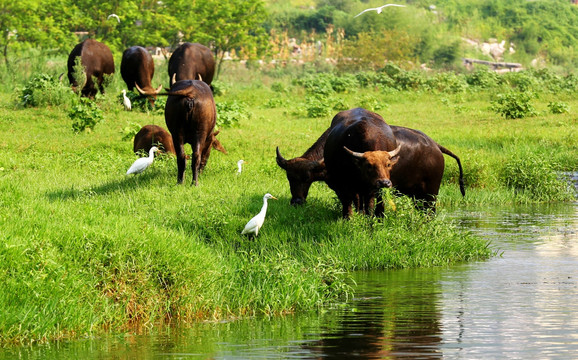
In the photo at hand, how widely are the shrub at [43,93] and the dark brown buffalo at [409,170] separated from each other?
34.2 ft

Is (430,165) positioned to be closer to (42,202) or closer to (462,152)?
(42,202)

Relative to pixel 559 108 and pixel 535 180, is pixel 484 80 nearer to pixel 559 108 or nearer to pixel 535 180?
pixel 559 108

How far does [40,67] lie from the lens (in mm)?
28703

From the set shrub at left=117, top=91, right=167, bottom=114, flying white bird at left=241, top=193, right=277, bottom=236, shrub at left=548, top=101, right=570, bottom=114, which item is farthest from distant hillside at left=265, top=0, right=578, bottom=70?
flying white bird at left=241, top=193, right=277, bottom=236

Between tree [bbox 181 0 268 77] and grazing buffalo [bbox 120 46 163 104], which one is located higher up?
grazing buffalo [bbox 120 46 163 104]

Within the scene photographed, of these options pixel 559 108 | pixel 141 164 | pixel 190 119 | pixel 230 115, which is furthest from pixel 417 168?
pixel 559 108

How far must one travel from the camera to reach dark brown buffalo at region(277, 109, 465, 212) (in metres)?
11.5

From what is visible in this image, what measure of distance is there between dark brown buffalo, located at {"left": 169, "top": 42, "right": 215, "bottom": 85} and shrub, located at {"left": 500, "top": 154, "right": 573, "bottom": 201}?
745 cm

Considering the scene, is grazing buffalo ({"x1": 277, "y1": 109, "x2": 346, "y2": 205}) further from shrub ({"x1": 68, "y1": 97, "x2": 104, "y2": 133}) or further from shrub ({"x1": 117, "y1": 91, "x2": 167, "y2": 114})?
shrub ({"x1": 117, "y1": 91, "x2": 167, "y2": 114})

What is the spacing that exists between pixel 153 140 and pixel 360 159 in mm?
6961

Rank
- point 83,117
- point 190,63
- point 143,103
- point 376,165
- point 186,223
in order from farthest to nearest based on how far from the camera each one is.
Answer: point 143,103, point 190,63, point 83,117, point 186,223, point 376,165

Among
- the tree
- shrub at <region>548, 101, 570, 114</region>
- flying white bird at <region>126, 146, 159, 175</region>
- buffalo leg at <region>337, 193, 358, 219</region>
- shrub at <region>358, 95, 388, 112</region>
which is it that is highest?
buffalo leg at <region>337, 193, 358, 219</region>

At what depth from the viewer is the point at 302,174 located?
482 inches

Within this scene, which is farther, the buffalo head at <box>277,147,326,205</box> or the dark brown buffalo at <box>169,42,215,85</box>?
the dark brown buffalo at <box>169,42,215,85</box>
